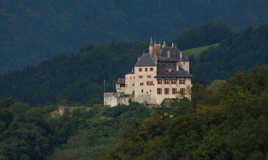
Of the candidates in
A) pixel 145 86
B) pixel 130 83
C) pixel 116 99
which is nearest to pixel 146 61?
pixel 145 86

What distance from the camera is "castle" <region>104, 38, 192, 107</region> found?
89125 mm

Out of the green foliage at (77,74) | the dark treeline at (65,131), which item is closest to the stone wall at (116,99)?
the dark treeline at (65,131)

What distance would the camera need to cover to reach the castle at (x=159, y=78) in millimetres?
89125

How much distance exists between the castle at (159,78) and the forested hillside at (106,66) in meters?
55.2

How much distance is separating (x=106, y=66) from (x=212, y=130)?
107 meters

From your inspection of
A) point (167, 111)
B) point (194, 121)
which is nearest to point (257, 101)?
point (194, 121)

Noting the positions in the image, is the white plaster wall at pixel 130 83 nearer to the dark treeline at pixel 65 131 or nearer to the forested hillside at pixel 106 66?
the dark treeline at pixel 65 131

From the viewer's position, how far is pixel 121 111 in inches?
3629

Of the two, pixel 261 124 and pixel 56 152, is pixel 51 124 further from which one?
pixel 261 124

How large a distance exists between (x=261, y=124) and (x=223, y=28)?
4963 inches

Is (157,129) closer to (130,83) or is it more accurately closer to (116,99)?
(130,83)

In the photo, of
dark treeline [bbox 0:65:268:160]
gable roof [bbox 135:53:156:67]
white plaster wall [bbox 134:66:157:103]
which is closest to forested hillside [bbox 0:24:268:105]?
dark treeline [bbox 0:65:268:160]

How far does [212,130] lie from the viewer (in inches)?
2422

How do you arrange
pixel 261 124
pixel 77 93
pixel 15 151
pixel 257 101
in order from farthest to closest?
pixel 77 93
pixel 15 151
pixel 257 101
pixel 261 124
